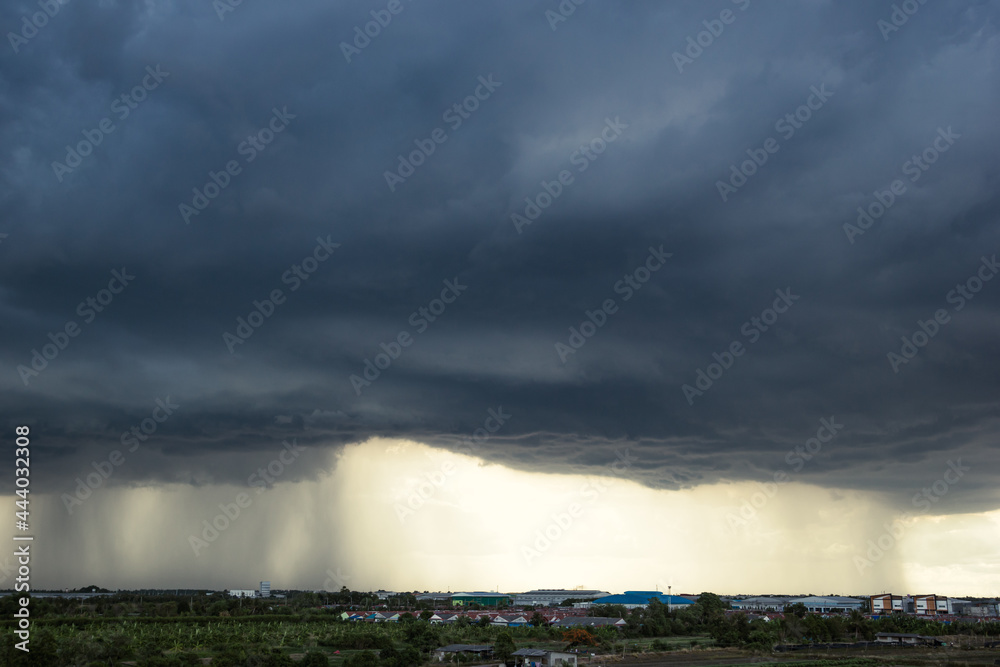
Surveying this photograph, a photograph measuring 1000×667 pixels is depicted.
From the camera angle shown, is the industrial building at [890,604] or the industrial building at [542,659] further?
the industrial building at [890,604]

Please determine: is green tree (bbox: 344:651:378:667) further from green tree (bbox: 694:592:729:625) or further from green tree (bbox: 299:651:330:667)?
green tree (bbox: 694:592:729:625)

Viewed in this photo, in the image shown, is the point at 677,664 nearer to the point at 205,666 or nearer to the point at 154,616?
the point at 205,666

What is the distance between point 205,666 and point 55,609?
93.6 m

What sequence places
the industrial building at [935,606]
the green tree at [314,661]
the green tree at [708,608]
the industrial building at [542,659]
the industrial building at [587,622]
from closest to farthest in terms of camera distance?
the green tree at [314,661] → the industrial building at [542,659] → the industrial building at [587,622] → the green tree at [708,608] → the industrial building at [935,606]

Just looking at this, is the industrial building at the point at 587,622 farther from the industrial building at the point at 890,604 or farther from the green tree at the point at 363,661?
the industrial building at the point at 890,604

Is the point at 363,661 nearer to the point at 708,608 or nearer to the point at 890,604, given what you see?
the point at 708,608

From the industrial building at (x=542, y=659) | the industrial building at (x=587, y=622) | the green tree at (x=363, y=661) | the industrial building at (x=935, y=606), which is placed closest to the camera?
the green tree at (x=363, y=661)

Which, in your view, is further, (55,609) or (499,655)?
(55,609)

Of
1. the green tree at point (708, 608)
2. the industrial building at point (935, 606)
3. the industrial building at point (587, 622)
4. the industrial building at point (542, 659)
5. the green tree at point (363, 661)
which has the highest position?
the green tree at point (363, 661)

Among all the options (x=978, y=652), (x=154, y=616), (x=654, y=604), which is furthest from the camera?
(x=654, y=604)

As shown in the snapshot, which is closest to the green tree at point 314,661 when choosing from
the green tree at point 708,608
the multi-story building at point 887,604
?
the green tree at point 708,608

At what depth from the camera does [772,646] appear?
10625cm

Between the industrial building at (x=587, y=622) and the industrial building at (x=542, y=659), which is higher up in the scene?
the industrial building at (x=542, y=659)

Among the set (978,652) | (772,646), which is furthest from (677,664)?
(978,652)
